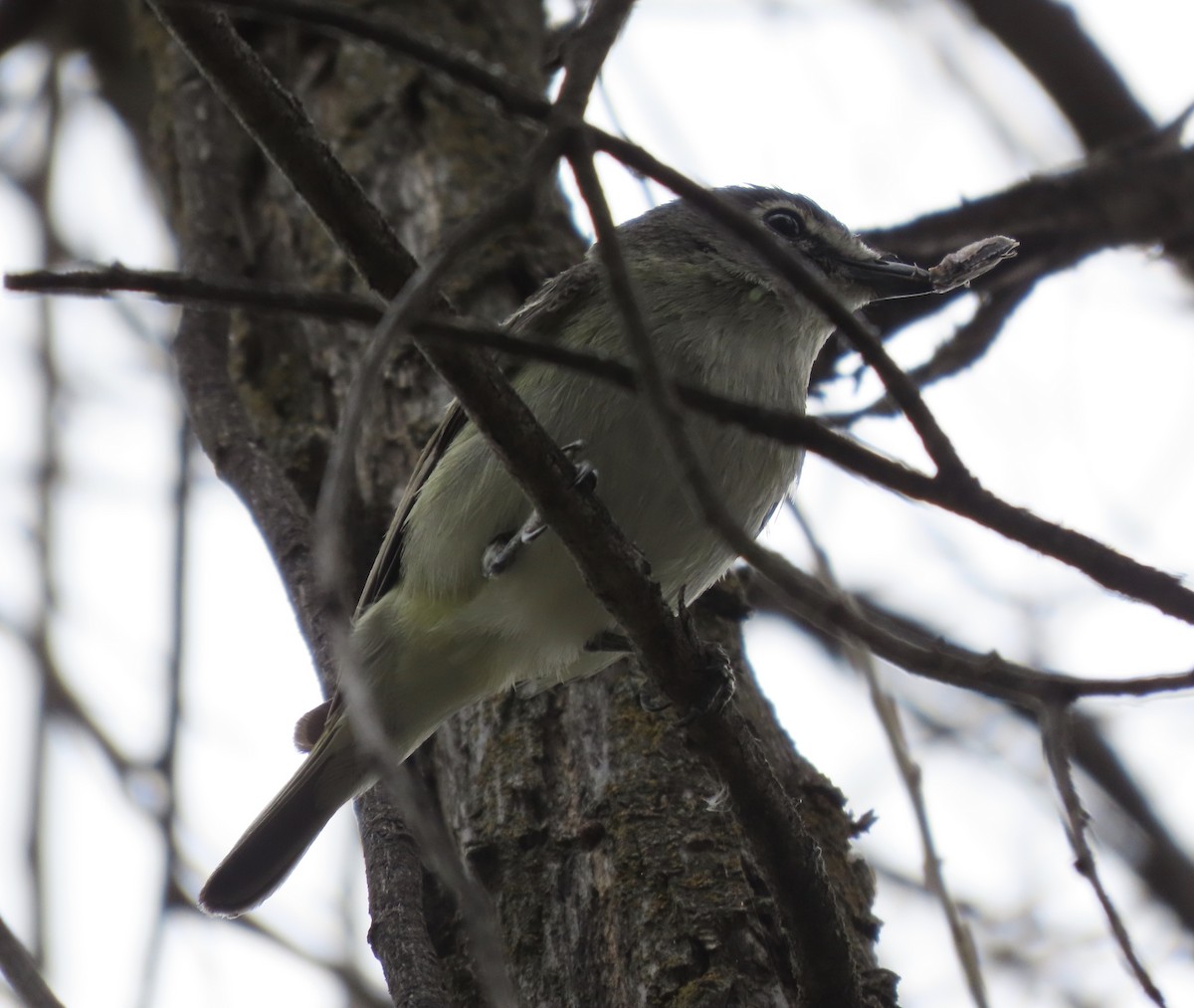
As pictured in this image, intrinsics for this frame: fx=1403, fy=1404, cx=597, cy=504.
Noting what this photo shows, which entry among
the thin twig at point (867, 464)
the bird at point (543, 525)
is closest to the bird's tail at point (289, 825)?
the bird at point (543, 525)

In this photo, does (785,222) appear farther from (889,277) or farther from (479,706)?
(479,706)

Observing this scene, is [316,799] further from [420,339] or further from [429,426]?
[420,339]

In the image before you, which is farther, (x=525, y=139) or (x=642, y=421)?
(x=525, y=139)

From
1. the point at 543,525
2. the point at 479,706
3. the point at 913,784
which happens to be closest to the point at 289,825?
the point at 479,706

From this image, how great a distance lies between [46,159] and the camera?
6059 mm

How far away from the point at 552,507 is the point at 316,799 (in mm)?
2035

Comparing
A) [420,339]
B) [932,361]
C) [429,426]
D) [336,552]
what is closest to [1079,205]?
[932,361]

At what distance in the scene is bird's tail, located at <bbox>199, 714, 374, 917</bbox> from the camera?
405 centimetres

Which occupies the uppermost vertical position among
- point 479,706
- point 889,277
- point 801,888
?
point 889,277

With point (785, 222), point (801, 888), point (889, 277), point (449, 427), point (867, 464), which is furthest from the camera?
point (785, 222)

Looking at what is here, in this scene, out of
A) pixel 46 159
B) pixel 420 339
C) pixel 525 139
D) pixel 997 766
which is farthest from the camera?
pixel 997 766

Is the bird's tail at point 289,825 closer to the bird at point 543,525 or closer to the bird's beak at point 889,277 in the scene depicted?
the bird at point 543,525

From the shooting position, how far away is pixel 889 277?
454cm

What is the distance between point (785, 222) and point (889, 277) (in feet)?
1.72
